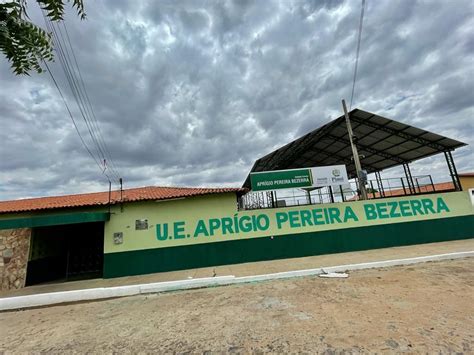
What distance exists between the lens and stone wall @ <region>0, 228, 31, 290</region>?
9062mm

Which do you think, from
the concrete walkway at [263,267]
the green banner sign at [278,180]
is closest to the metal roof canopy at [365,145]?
the green banner sign at [278,180]

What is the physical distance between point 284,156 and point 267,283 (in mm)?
13809

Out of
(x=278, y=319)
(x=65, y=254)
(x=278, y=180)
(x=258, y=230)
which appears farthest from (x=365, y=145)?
(x=65, y=254)

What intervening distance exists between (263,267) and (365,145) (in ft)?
46.5

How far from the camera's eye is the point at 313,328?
12.7ft

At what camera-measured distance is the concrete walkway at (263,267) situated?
8.15 meters

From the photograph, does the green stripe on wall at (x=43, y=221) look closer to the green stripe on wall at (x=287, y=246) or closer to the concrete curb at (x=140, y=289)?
the green stripe on wall at (x=287, y=246)

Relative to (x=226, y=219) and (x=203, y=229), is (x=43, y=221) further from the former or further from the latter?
(x=226, y=219)

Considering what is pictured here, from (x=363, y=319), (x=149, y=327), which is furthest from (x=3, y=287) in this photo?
(x=363, y=319)

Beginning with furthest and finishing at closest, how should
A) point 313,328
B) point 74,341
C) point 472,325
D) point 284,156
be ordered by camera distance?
1. point 284,156
2. point 74,341
3. point 313,328
4. point 472,325

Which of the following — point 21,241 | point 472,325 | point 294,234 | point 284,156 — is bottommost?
point 472,325

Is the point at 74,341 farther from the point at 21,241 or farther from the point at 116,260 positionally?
the point at 21,241

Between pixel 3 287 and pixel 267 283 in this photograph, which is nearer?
pixel 267 283

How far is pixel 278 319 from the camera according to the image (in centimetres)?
432
